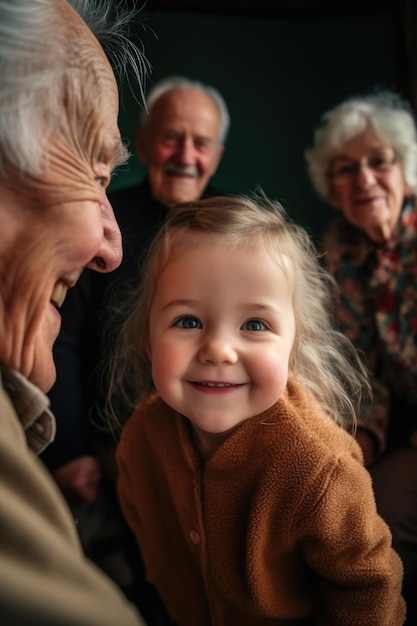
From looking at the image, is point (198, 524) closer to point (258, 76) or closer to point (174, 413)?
point (174, 413)

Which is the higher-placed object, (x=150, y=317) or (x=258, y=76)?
(x=258, y=76)

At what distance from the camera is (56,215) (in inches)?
30.6

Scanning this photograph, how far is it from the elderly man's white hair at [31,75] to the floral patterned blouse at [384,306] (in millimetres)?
1358

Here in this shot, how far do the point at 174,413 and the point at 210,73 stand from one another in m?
1.79

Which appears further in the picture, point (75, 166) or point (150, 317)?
point (150, 317)

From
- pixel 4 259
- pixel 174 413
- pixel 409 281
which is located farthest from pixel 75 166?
pixel 409 281

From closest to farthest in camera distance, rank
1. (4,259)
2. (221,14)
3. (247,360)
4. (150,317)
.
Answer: (4,259), (247,360), (150,317), (221,14)

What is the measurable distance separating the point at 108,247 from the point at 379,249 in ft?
4.42

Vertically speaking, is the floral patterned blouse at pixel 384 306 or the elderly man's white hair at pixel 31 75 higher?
the elderly man's white hair at pixel 31 75

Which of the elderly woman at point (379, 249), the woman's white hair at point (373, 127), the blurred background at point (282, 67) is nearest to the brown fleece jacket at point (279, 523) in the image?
the elderly woman at point (379, 249)

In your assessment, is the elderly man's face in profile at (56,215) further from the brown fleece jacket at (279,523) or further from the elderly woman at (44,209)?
the brown fleece jacket at (279,523)

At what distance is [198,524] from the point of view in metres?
1.01

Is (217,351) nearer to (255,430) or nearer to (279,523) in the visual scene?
(255,430)

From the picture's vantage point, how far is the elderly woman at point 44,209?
604mm
